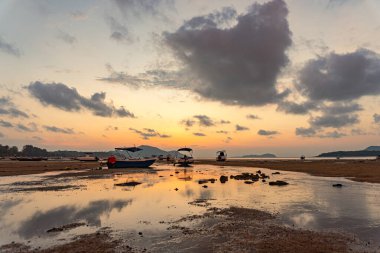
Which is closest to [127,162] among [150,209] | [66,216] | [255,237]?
[150,209]

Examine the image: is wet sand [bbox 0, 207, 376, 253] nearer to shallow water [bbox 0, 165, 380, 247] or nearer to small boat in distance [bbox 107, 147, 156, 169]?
shallow water [bbox 0, 165, 380, 247]

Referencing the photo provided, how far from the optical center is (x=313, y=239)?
48.2 feet

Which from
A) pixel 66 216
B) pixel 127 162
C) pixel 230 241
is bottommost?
pixel 230 241

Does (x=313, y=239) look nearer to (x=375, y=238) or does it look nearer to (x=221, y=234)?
(x=375, y=238)

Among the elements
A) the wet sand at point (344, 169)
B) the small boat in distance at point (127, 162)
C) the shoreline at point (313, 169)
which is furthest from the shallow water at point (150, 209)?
the small boat in distance at point (127, 162)

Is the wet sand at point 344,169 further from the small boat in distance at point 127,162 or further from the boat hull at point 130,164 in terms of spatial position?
the small boat in distance at point 127,162

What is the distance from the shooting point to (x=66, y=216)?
20359mm

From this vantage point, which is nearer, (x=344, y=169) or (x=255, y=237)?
(x=255, y=237)

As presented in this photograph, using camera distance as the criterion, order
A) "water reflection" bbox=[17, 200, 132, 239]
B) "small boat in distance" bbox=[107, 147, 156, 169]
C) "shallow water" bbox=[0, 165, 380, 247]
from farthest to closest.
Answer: "small boat in distance" bbox=[107, 147, 156, 169], "water reflection" bbox=[17, 200, 132, 239], "shallow water" bbox=[0, 165, 380, 247]

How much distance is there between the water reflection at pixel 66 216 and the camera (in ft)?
55.9

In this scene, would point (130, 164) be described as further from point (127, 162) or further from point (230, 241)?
point (230, 241)

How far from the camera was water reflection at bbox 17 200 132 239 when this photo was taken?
17.0 metres

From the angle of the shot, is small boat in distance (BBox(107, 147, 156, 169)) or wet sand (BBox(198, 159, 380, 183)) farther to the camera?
small boat in distance (BBox(107, 147, 156, 169))

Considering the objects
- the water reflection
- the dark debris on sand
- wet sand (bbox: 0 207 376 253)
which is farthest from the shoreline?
the water reflection
